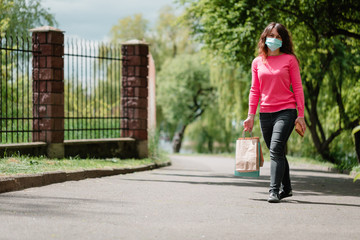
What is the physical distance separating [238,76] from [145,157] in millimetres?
15022

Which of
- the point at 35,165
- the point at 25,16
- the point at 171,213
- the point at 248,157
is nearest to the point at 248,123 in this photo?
the point at 248,157

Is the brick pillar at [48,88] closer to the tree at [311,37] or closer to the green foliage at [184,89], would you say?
the tree at [311,37]

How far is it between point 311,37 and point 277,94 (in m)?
10.0

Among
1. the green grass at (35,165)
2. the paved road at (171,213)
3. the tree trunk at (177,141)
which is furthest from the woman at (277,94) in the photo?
the tree trunk at (177,141)

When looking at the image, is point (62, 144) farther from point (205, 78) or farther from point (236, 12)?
point (205, 78)

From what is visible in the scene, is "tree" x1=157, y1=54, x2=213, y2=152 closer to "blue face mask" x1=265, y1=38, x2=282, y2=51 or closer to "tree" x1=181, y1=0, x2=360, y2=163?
"tree" x1=181, y1=0, x2=360, y2=163

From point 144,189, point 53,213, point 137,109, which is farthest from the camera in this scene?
point 137,109

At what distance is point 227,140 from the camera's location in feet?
125

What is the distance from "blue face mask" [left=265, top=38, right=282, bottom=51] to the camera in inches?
250

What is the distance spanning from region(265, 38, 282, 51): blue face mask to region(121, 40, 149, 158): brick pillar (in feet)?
24.9

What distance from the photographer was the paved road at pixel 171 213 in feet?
14.8

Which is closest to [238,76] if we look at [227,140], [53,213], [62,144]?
[227,140]

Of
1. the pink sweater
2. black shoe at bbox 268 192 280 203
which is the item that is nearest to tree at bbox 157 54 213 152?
the pink sweater

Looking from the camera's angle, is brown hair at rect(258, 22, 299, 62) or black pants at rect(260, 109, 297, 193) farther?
brown hair at rect(258, 22, 299, 62)
